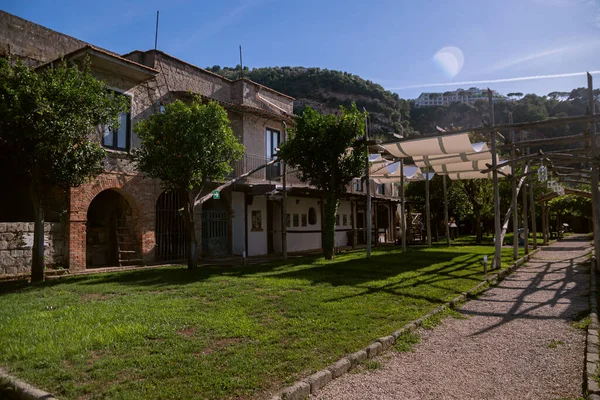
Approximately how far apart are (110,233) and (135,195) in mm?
1921

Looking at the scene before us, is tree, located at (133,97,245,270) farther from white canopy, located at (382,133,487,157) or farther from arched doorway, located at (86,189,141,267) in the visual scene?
white canopy, located at (382,133,487,157)

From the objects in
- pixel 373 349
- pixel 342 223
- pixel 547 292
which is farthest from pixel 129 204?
pixel 342 223

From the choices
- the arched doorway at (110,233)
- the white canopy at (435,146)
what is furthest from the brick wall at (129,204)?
the white canopy at (435,146)

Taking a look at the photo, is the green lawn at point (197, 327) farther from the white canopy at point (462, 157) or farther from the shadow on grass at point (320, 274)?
the white canopy at point (462, 157)

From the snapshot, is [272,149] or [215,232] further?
[272,149]

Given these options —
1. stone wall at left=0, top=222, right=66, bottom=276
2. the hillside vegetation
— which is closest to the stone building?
stone wall at left=0, top=222, right=66, bottom=276

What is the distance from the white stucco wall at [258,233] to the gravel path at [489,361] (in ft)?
40.0

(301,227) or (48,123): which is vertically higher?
(48,123)

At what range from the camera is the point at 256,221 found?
1925 centimetres

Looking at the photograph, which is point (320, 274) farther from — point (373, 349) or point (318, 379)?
point (318, 379)

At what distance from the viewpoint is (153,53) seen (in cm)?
1512

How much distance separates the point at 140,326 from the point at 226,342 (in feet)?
4.40

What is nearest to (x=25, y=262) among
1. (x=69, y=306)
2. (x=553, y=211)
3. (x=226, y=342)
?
(x=69, y=306)

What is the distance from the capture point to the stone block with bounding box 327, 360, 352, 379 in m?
4.19
